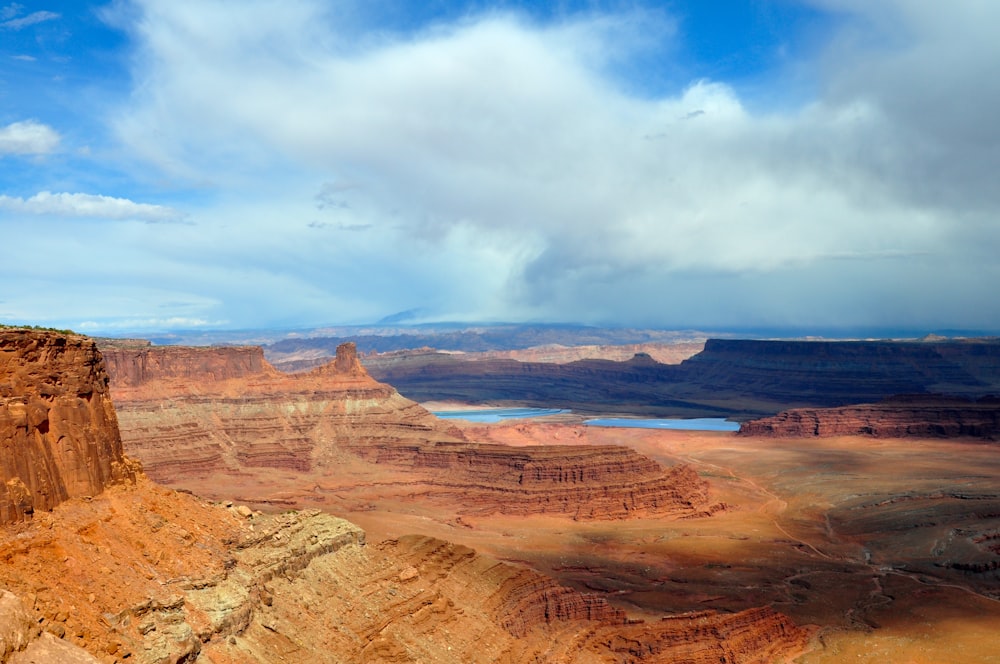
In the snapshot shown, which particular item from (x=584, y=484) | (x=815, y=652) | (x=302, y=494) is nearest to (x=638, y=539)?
(x=584, y=484)

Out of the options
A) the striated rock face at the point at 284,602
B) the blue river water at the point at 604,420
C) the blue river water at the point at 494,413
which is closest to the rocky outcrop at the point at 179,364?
the blue river water at the point at 604,420

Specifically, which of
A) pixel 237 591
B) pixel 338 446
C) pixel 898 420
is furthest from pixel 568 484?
pixel 898 420

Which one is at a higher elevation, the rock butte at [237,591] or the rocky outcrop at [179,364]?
the rocky outcrop at [179,364]

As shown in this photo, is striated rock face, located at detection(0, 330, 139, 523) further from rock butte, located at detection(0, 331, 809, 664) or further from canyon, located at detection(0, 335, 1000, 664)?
canyon, located at detection(0, 335, 1000, 664)

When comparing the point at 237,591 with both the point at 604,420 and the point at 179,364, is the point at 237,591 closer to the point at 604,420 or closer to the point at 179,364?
the point at 179,364

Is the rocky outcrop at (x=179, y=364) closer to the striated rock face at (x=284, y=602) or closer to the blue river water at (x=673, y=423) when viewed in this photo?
the blue river water at (x=673, y=423)

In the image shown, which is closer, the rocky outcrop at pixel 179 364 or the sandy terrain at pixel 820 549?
the sandy terrain at pixel 820 549

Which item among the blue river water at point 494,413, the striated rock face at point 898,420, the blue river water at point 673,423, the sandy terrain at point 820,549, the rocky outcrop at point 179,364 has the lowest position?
the sandy terrain at point 820,549
